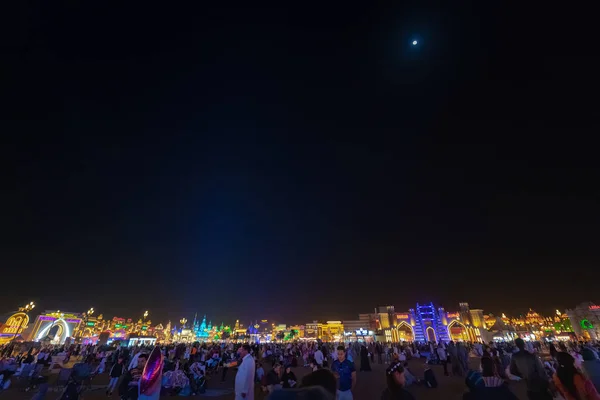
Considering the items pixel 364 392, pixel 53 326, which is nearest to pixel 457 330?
pixel 364 392

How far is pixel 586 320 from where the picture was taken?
295ft

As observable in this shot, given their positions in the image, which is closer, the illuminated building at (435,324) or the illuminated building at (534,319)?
the illuminated building at (435,324)

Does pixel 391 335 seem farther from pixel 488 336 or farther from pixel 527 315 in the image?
pixel 527 315

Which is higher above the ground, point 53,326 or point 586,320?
point 586,320

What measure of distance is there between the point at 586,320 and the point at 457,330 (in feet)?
130

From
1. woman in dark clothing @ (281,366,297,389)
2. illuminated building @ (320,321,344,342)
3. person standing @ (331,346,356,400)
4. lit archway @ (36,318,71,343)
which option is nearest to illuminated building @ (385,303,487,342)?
illuminated building @ (320,321,344,342)

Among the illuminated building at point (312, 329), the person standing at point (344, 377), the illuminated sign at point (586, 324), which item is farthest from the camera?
the illuminated building at point (312, 329)

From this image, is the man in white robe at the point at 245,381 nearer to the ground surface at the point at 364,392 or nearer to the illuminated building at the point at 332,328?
A: the ground surface at the point at 364,392

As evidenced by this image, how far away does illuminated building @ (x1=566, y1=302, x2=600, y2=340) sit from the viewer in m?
85.7

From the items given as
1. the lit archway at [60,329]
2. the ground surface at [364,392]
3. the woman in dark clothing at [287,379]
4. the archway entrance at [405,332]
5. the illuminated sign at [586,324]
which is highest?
the illuminated sign at [586,324]

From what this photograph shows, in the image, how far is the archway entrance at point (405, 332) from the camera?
104694 mm

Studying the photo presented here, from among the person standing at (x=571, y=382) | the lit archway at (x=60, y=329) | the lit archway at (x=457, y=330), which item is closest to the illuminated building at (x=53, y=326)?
the lit archway at (x=60, y=329)

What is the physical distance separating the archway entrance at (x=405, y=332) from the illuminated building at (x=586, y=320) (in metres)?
51.5

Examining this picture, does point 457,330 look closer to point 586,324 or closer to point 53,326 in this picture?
point 586,324
